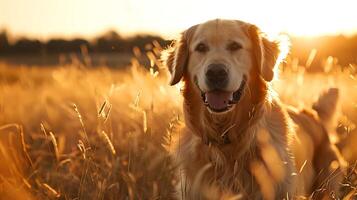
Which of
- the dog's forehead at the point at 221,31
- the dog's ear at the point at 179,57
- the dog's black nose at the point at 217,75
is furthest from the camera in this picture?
the dog's ear at the point at 179,57

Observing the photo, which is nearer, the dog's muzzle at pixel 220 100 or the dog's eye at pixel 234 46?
the dog's muzzle at pixel 220 100

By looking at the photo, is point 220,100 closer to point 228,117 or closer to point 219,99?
point 219,99

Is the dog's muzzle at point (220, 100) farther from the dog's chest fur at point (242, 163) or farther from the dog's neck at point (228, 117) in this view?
the dog's chest fur at point (242, 163)

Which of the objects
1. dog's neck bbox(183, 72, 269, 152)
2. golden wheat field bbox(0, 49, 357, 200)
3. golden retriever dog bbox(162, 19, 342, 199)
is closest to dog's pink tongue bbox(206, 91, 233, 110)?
golden retriever dog bbox(162, 19, 342, 199)

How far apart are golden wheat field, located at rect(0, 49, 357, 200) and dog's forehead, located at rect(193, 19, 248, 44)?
468 mm

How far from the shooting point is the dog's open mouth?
397 centimetres

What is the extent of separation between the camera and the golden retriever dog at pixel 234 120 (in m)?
3.93

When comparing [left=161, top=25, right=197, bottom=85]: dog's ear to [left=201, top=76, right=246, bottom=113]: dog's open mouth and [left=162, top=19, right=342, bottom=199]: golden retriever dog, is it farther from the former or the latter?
[left=201, top=76, right=246, bottom=113]: dog's open mouth

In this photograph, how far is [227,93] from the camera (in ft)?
13.1

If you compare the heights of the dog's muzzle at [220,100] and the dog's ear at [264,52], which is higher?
the dog's ear at [264,52]

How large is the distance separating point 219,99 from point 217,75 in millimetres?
206

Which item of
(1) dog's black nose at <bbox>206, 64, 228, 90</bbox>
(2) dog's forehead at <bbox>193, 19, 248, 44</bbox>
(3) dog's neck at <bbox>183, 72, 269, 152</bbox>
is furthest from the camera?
(2) dog's forehead at <bbox>193, 19, 248, 44</bbox>

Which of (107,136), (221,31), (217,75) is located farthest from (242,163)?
(107,136)

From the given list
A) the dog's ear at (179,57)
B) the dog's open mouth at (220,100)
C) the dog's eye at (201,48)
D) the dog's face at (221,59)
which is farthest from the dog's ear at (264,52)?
the dog's ear at (179,57)
